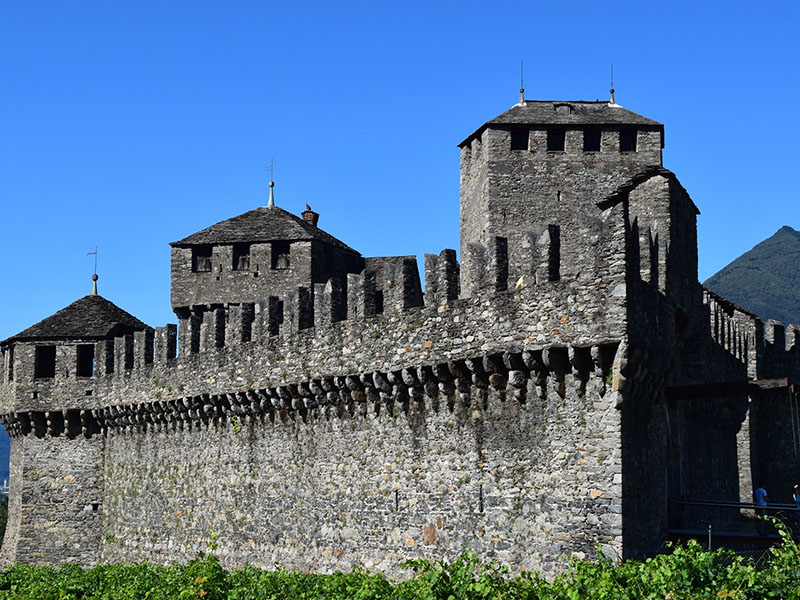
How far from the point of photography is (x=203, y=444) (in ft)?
83.4

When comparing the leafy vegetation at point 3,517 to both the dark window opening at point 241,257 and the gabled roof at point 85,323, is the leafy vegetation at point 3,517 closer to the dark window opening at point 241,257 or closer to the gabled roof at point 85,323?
the gabled roof at point 85,323

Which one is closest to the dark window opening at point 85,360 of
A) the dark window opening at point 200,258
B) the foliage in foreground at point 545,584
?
the dark window opening at point 200,258

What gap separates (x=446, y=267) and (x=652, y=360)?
13.0 feet

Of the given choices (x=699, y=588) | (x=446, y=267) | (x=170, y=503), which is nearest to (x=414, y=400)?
(x=446, y=267)

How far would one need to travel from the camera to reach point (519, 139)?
37.7 m

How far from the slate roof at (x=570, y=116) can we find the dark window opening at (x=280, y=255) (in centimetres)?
927

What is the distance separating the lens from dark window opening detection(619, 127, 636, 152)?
37.6 m

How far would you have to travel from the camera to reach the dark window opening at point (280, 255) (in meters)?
32.6

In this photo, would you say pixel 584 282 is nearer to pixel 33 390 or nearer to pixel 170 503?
pixel 170 503

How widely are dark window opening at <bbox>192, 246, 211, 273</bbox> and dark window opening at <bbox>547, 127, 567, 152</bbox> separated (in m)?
12.5

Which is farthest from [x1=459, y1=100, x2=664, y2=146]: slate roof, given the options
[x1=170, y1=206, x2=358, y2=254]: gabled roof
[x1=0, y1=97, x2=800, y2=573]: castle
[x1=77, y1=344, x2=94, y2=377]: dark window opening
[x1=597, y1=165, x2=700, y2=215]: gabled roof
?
[x1=597, y1=165, x2=700, y2=215]: gabled roof

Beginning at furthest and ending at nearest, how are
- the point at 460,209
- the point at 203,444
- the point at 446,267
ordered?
the point at 460,209 < the point at 203,444 < the point at 446,267

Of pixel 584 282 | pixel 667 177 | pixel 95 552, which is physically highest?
pixel 667 177

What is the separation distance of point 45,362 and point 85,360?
48.5 inches
